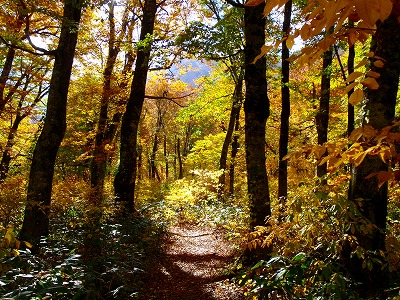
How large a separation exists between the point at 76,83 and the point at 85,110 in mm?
1316

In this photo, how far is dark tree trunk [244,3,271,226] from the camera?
18.5 feet

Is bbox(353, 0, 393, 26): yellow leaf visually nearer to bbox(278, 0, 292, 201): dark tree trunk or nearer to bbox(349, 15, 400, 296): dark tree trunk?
bbox(349, 15, 400, 296): dark tree trunk

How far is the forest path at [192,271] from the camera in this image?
561 cm

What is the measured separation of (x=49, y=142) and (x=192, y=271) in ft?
13.9

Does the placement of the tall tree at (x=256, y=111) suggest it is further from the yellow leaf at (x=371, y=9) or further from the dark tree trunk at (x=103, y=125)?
the dark tree trunk at (x=103, y=125)

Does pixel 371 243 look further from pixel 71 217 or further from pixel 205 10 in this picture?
pixel 205 10

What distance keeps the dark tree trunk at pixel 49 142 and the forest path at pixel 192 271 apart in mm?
2410

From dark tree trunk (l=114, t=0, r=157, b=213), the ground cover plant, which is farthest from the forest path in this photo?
dark tree trunk (l=114, t=0, r=157, b=213)

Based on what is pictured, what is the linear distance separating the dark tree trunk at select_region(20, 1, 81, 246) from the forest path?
2.41 m

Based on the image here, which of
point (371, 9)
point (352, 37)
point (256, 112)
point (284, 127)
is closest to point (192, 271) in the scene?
point (256, 112)

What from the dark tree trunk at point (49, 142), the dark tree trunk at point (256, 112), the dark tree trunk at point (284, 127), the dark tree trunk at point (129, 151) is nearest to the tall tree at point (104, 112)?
the dark tree trunk at point (129, 151)

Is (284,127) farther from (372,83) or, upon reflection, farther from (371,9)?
(371,9)

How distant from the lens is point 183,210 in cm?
1446

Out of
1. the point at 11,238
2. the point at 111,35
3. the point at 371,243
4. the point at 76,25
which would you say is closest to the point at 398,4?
the point at 371,243
